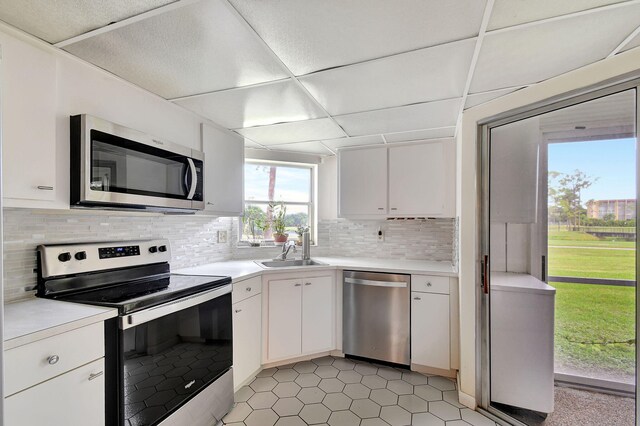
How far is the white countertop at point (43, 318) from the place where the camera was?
1107 millimetres

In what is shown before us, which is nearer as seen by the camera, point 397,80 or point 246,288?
point 397,80

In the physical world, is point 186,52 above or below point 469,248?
above

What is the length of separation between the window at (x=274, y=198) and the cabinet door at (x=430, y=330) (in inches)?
62.0

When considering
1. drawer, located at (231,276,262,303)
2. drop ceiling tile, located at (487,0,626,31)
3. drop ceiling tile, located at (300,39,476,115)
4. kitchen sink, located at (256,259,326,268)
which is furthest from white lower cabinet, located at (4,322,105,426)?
drop ceiling tile, located at (487,0,626,31)

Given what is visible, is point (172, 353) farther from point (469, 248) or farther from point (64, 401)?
point (469, 248)

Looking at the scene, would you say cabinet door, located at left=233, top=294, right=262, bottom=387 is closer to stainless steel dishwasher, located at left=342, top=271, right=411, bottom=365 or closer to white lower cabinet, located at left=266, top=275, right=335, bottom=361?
white lower cabinet, located at left=266, top=275, right=335, bottom=361

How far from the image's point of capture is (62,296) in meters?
1.62

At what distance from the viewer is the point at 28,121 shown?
1352 millimetres

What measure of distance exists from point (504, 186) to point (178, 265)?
2523 mm

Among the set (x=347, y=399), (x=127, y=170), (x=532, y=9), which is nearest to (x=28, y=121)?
(x=127, y=170)

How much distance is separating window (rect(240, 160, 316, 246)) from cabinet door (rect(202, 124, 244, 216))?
56 centimetres

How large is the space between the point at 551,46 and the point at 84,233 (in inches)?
105

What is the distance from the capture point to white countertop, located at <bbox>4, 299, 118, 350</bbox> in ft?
3.63

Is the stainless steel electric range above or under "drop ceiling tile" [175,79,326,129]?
under
